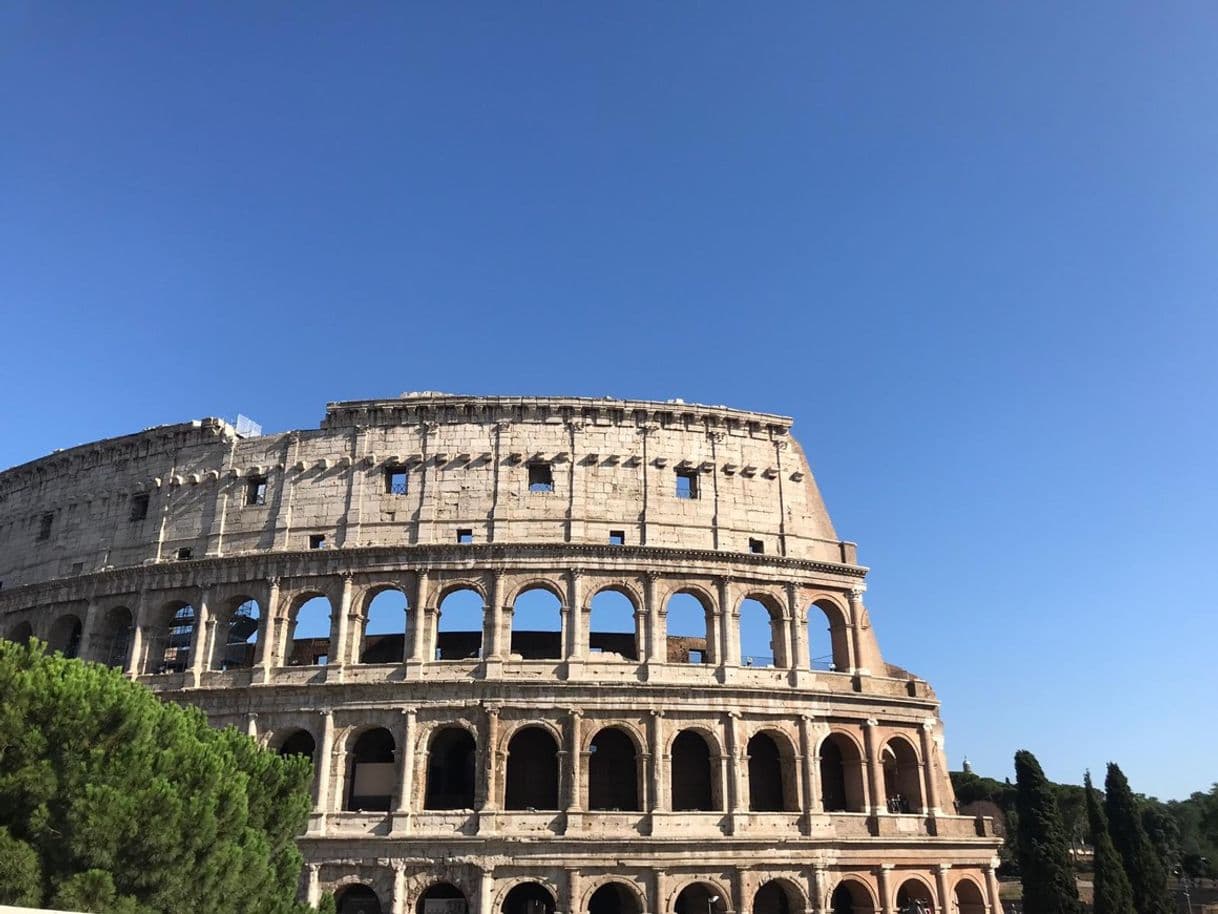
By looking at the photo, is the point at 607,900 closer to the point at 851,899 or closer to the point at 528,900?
the point at 528,900

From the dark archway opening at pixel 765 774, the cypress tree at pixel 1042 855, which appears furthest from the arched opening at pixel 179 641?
the cypress tree at pixel 1042 855

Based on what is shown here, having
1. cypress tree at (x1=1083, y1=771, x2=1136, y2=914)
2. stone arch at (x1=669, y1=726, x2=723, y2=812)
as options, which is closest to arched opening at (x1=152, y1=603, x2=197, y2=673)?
stone arch at (x1=669, y1=726, x2=723, y2=812)

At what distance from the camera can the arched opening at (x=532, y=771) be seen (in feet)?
87.0

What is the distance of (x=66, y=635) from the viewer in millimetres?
31078

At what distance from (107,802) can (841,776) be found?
2125cm

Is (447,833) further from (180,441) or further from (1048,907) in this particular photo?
(1048,907)

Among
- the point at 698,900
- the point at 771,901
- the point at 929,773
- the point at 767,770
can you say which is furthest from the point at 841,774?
the point at 698,900

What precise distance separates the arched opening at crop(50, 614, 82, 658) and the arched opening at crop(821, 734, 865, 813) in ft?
80.7

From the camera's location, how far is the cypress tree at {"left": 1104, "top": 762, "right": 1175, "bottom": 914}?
1373 inches

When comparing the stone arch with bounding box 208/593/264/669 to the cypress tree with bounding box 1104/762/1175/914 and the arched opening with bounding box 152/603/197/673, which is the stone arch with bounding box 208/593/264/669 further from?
the cypress tree with bounding box 1104/762/1175/914

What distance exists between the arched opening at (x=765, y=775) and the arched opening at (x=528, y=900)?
258 inches

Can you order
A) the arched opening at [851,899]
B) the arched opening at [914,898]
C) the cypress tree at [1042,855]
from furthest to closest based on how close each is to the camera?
the cypress tree at [1042,855]
the arched opening at [914,898]
the arched opening at [851,899]

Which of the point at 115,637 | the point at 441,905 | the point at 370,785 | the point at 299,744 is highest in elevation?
the point at 115,637

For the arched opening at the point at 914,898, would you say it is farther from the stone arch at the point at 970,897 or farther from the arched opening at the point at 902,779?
the arched opening at the point at 902,779
